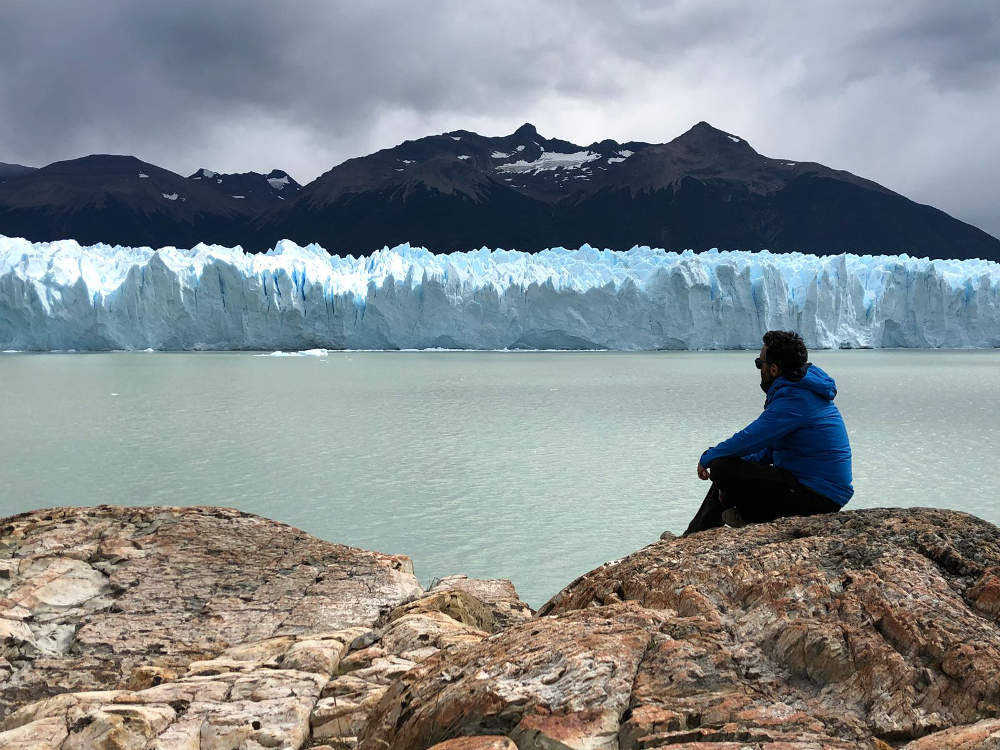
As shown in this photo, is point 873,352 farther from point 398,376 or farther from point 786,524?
point 786,524

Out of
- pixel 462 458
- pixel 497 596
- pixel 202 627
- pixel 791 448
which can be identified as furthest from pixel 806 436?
pixel 462 458

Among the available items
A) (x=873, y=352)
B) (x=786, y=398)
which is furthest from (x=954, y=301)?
(x=786, y=398)

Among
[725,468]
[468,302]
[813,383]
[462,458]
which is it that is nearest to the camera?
[813,383]

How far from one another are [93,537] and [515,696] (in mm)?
2581

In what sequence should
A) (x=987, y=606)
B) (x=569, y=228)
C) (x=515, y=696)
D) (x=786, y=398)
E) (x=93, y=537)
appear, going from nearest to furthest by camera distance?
(x=515, y=696) → (x=987, y=606) → (x=786, y=398) → (x=93, y=537) → (x=569, y=228)

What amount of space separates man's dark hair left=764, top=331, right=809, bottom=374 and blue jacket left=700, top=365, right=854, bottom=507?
0.04 meters

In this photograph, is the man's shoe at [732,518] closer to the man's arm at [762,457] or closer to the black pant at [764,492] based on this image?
the black pant at [764,492]

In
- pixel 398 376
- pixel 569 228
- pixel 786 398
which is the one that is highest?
pixel 569 228

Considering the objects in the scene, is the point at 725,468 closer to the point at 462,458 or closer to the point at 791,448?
the point at 791,448

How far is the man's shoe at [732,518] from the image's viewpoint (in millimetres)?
2650

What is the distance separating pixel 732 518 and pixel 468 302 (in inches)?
1254

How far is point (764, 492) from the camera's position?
2.57 meters

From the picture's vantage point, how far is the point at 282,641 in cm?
237

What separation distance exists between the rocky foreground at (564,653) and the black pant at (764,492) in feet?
1.03
